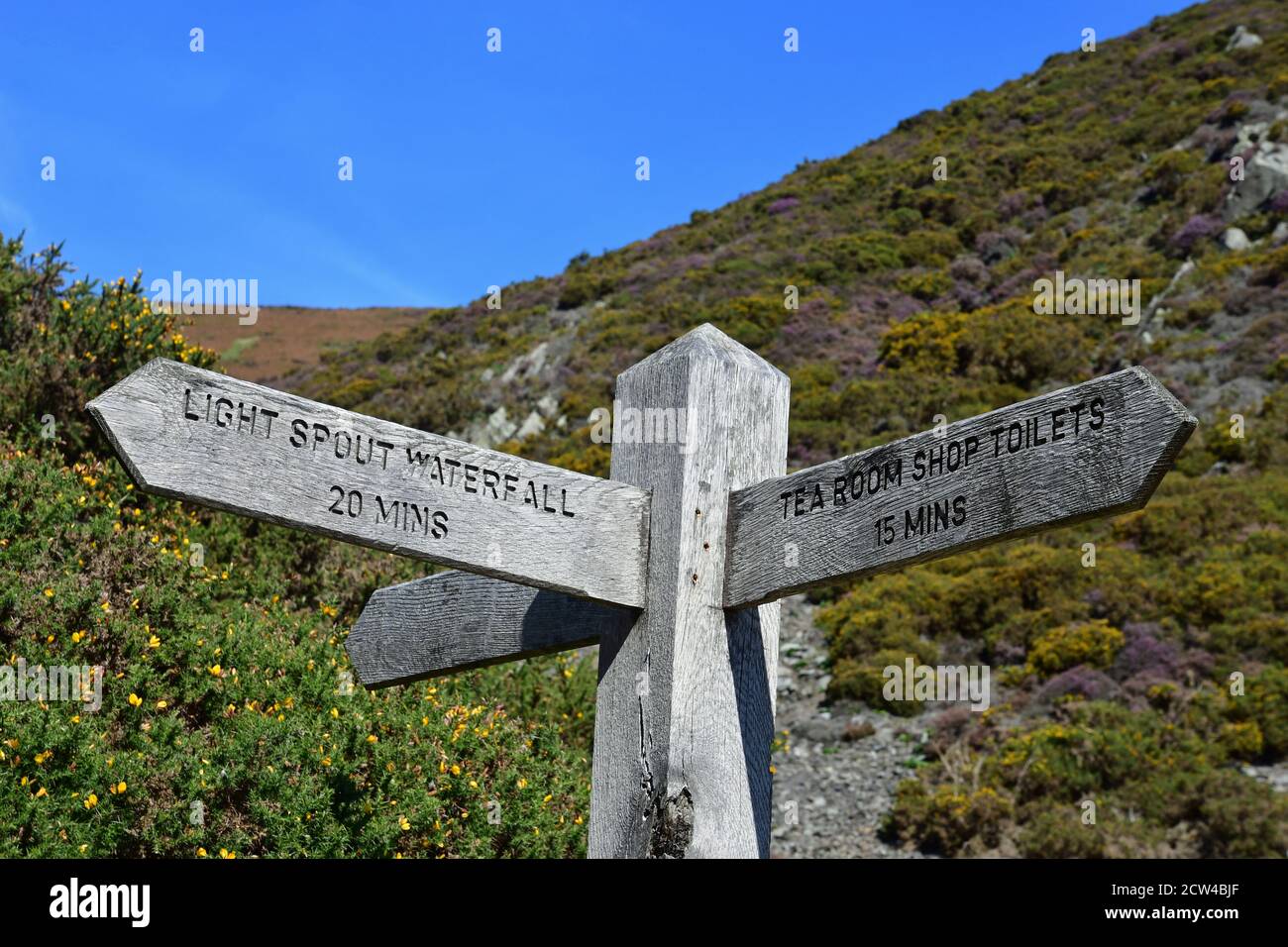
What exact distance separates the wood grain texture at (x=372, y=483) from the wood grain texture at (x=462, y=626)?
0.18 metres

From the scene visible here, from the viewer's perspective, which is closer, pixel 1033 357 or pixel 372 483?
pixel 372 483

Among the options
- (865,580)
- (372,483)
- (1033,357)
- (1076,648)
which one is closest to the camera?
(372,483)

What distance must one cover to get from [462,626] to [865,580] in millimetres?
13740

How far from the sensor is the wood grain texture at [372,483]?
6.16 ft

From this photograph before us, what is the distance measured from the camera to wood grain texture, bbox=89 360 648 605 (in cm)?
188

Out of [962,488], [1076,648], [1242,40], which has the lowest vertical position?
[962,488]

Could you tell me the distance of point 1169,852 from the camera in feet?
30.4

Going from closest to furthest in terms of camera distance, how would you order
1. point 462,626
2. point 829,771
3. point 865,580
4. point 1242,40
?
point 462,626, point 829,771, point 865,580, point 1242,40

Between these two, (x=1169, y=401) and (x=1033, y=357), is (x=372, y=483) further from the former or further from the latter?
(x=1033, y=357)

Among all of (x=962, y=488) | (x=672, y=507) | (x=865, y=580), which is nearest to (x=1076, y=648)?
(x=865, y=580)

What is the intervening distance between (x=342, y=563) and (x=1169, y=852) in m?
6.83

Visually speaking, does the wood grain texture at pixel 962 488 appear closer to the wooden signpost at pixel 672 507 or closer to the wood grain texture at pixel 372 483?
the wooden signpost at pixel 672 507

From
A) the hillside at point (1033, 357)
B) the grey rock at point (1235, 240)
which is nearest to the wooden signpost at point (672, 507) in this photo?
the hillside at point (1033, 357)

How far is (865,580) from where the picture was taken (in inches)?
629
